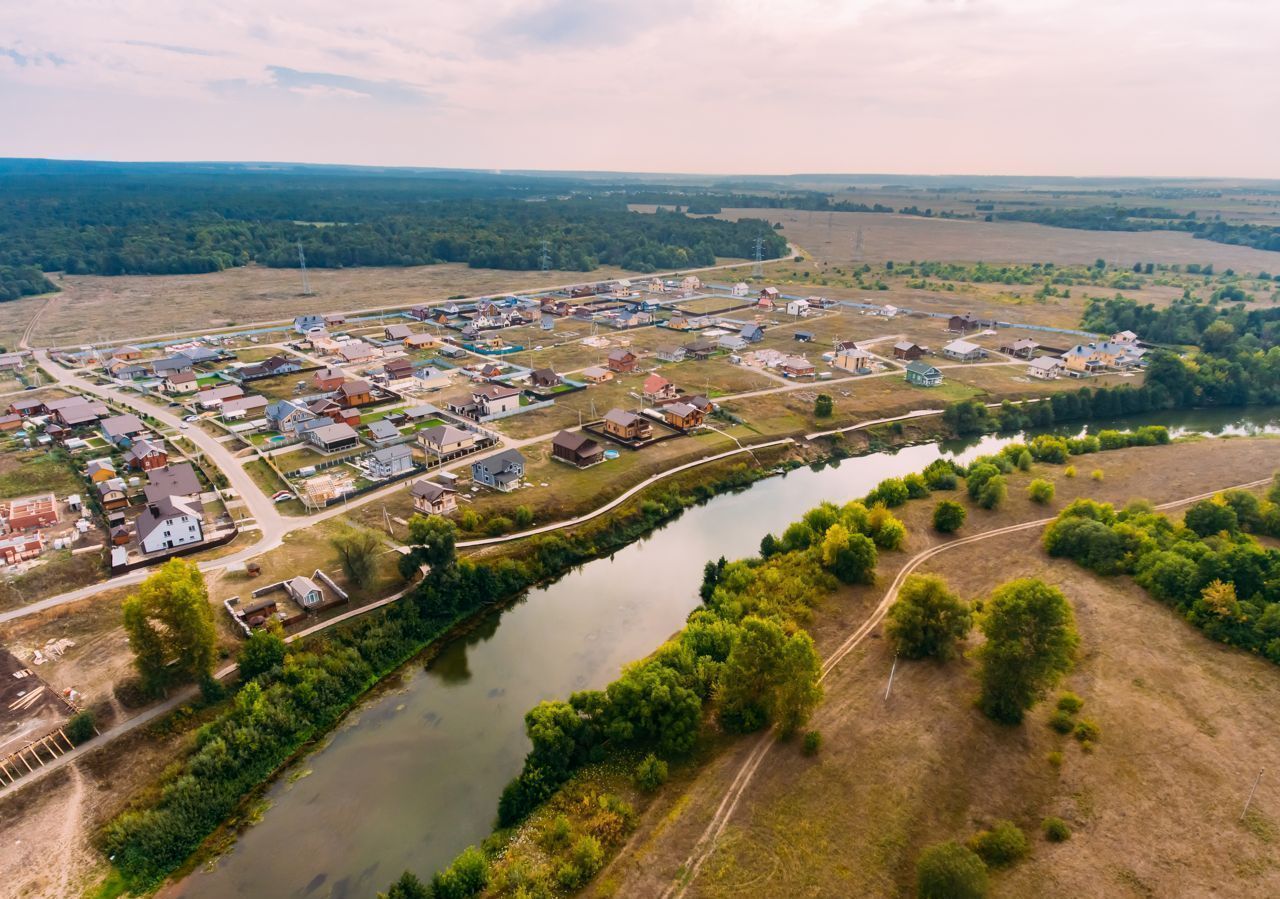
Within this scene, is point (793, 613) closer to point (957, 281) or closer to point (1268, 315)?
point (1268, 315)

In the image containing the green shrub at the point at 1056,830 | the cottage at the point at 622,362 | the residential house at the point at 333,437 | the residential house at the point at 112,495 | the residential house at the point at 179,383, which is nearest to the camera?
the green shrub at the point at 1056,830

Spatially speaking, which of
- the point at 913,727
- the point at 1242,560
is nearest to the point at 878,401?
the point at 1242,560

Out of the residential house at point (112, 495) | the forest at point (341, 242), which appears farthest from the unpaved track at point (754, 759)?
the forest at point (341, 242)

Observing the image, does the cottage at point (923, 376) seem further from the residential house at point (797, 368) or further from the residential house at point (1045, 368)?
the residential house at point (1045, 368)

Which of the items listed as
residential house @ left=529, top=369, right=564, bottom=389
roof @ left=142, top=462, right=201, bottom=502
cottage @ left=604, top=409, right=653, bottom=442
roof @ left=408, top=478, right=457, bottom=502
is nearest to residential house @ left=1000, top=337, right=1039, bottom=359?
cottage @ left=604, top=409, right=653, bottom=442

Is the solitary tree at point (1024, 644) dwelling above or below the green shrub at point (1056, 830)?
above

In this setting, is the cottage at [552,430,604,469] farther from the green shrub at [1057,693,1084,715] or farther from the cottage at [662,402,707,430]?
the green shrub at [1057,693,1084,715]

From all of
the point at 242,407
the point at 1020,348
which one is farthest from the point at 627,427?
the point at 1020,348
